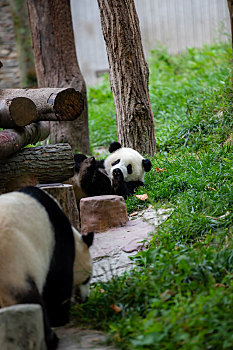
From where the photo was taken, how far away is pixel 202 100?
7.42 meters

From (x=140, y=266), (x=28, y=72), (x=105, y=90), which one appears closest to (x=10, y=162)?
(x=140, y=266)

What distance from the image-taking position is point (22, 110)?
4496 mm

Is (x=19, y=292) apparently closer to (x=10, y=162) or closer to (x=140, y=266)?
(x=140, y=266)

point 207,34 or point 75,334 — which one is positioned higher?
point 207,34

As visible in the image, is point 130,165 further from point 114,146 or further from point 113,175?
point 114,146

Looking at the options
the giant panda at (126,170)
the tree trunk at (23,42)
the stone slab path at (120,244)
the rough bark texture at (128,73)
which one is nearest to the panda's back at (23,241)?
the stone slab path at (120,244)

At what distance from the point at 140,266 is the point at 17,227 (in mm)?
1207

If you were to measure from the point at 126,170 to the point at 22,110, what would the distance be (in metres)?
1.56

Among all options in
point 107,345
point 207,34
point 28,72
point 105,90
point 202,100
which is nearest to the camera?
point 107,345

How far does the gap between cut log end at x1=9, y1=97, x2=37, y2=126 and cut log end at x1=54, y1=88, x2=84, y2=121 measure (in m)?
0.45

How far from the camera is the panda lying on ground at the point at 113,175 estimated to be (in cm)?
537

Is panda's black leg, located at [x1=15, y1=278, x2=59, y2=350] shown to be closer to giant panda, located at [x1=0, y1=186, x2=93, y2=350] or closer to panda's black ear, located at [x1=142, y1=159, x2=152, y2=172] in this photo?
giant panda, located at [x1=0, y1=186, x2=93, y2=350]

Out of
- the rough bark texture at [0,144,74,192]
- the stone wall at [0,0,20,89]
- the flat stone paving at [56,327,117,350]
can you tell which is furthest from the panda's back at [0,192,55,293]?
the stone wall at [0,0,20,89]

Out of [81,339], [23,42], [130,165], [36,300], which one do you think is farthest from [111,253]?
[23,42]
